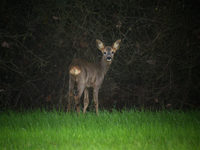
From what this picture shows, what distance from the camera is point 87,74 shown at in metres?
6.26

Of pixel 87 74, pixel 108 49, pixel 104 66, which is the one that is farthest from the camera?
pixel 104 66

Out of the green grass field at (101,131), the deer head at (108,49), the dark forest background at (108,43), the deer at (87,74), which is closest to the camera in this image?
the green grass field at (101,131)

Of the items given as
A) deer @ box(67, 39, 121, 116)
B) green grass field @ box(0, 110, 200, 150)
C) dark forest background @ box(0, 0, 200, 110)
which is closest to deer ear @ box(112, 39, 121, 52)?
deer @ box(67, 39, 121, 116)

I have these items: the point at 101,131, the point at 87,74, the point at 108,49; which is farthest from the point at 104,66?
the point at 101,131

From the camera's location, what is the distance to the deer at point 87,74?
599 centimetres

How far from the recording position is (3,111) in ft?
22.2

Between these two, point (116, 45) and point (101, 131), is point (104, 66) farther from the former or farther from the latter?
point (101, 131)

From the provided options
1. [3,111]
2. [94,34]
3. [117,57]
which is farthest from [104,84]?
[3,111]

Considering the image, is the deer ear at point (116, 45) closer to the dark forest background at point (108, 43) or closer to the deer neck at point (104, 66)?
the deer neck at point (104, 66)

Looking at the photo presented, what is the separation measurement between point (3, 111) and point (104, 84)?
6.97 feet

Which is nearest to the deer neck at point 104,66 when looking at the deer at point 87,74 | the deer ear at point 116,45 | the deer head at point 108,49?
the deer at point 87,74

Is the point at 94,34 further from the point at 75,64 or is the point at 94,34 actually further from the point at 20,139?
the point at 20,139

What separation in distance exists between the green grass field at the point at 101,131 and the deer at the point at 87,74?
37cm

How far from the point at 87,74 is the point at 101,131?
1676 millimetres
